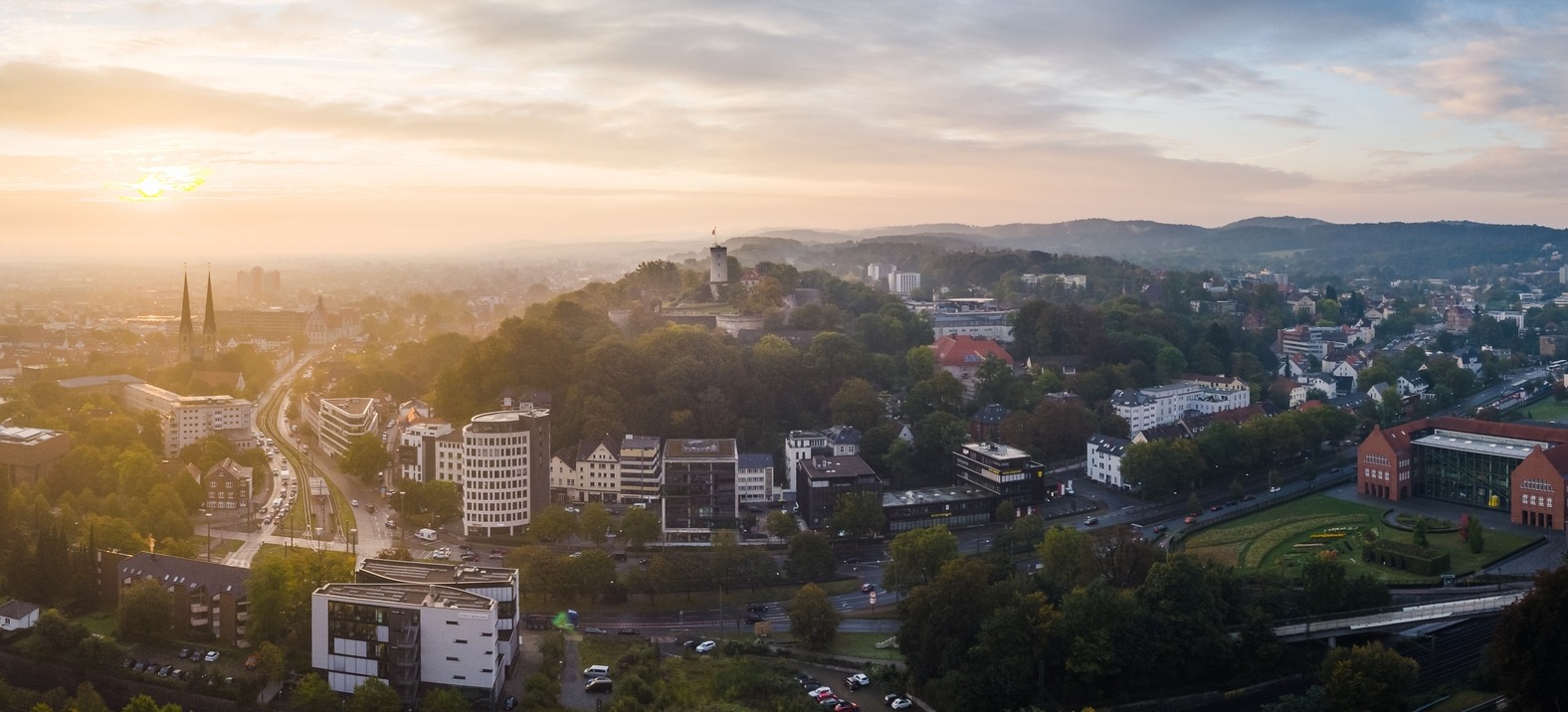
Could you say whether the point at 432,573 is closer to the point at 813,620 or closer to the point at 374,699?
the point at 374,699

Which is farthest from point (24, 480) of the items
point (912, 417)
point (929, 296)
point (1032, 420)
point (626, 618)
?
point (929, 296)

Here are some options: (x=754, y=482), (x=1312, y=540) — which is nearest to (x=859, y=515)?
(x=754, y=482)

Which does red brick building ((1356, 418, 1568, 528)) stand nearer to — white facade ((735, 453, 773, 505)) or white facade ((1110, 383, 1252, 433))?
white facade ((1110, 383, 1252, 433))

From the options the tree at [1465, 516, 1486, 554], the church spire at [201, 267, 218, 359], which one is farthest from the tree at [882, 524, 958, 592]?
the church spire at [201, 267, 218, 359]

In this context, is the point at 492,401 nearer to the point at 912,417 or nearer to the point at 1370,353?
the point at 912,417

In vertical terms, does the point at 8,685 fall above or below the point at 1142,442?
below

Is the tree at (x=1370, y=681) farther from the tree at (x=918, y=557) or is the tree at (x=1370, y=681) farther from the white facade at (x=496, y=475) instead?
the white facade at (x=496, y=475)

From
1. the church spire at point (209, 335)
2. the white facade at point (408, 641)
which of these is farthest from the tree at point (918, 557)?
the church spire at point (209, 335)
